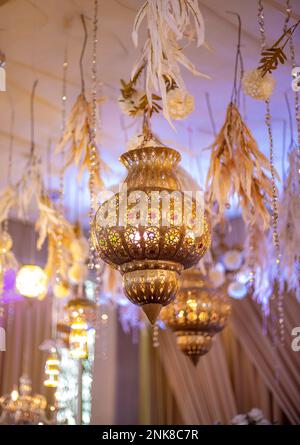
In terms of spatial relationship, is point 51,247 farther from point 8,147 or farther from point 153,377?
point 153,377

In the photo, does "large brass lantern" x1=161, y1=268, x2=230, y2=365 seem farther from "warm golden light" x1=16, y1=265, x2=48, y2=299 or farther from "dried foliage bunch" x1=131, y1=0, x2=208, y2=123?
"dried foliage bunch" x1=131, y1=0, x2=208, y2=123

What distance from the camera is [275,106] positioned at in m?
4.63

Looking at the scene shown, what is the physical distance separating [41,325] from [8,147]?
2288mm

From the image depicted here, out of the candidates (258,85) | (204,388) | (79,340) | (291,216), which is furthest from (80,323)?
(204,388)

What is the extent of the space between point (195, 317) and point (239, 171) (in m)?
0.93

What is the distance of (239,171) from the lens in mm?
3629

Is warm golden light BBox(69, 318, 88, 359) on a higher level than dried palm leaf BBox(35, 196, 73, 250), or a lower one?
lower

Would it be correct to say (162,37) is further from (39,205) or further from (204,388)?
(204,388)

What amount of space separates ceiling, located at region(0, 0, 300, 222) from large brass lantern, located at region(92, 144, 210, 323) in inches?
38.9

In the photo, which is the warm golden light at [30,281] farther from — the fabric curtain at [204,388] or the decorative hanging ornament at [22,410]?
the fabric curtain at [204,388]

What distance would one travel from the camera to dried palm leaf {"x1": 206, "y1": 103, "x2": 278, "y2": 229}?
3.57 metres

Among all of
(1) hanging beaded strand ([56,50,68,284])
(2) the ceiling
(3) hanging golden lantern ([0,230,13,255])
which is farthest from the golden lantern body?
(2) the ceiling
